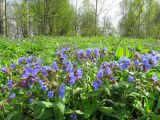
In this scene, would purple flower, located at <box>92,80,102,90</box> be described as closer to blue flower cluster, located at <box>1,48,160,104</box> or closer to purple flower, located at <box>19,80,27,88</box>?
blue flower cluster, located at <box>1,48,160,104</box>

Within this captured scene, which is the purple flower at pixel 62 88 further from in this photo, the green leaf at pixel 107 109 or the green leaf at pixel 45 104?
the green leaf at pixel 107 109

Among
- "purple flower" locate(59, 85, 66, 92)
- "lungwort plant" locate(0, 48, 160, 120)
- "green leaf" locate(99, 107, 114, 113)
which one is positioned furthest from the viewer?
"green leaf" locate(99, 107, 114, 113)

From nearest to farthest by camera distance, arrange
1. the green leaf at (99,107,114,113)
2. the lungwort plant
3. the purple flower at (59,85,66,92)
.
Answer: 1. the purple flower at (59,85,66,92)
2. the lungwort plant
3. the green leaf at (99,107,114,113)

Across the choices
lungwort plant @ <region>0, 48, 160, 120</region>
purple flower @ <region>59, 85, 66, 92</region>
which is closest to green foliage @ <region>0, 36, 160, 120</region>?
lungwort plant @ <region>0, 48, 160, 120</region>

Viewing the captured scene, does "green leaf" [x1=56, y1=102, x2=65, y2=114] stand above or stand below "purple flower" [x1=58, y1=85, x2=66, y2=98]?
below

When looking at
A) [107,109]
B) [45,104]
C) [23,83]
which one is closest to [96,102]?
[107,109]

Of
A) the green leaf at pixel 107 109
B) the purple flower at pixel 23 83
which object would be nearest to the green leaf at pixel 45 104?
the purple flower at pixel 23 83

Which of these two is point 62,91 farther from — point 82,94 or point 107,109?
point 107,109

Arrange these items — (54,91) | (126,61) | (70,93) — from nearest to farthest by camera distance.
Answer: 1. (54,91)
2. (70,93)
3. (126,61)

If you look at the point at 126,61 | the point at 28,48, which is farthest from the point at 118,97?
the point at 28,48

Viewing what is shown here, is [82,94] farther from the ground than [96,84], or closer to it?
closer to it

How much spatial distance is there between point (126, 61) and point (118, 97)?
1.11 feet

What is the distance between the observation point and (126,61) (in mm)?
3014

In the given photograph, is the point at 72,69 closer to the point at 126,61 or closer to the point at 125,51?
the point at 126,61
